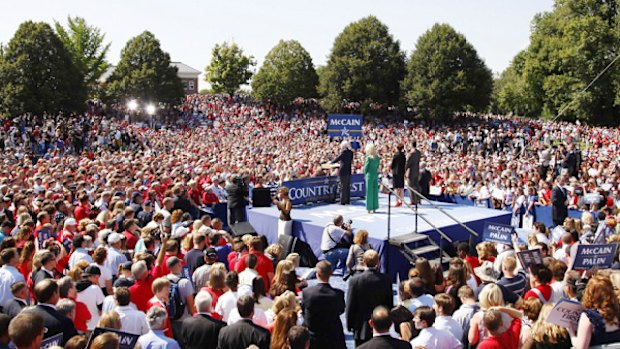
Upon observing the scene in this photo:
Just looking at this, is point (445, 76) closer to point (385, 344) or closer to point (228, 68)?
point (228, 68)

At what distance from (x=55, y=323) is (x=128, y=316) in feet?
2.22

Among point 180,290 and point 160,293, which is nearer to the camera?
point 160,293

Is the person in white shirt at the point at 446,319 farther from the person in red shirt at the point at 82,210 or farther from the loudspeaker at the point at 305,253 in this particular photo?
the person in red shirt at the point at 82,210

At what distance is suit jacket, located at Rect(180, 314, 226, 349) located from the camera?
524cm

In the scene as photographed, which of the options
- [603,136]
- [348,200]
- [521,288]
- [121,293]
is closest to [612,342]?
[521,288]

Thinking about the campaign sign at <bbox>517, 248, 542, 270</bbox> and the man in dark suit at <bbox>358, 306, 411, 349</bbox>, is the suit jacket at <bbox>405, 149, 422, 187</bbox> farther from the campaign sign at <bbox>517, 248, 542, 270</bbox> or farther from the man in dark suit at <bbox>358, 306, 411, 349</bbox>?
the man in dark suit at <bbox>358, 306, 411, 349</bbox>

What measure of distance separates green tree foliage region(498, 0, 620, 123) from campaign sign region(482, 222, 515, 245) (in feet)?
128

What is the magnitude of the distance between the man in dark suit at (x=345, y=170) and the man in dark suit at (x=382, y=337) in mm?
9482

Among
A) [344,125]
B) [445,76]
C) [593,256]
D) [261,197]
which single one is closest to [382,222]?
[261,197]

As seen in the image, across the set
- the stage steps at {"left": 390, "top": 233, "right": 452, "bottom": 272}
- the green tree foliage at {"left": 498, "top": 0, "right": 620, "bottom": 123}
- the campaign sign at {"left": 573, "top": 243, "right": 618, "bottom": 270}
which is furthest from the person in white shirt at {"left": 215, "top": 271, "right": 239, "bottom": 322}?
the green tree foliage at {"left": 498, "top": 0, "right": 620, "bottom": 123}

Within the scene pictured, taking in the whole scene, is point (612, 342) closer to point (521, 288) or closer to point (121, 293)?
point (521, 288)

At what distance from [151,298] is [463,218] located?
30.2 ft

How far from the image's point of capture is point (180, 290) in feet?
20.4

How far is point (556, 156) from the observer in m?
23.0
